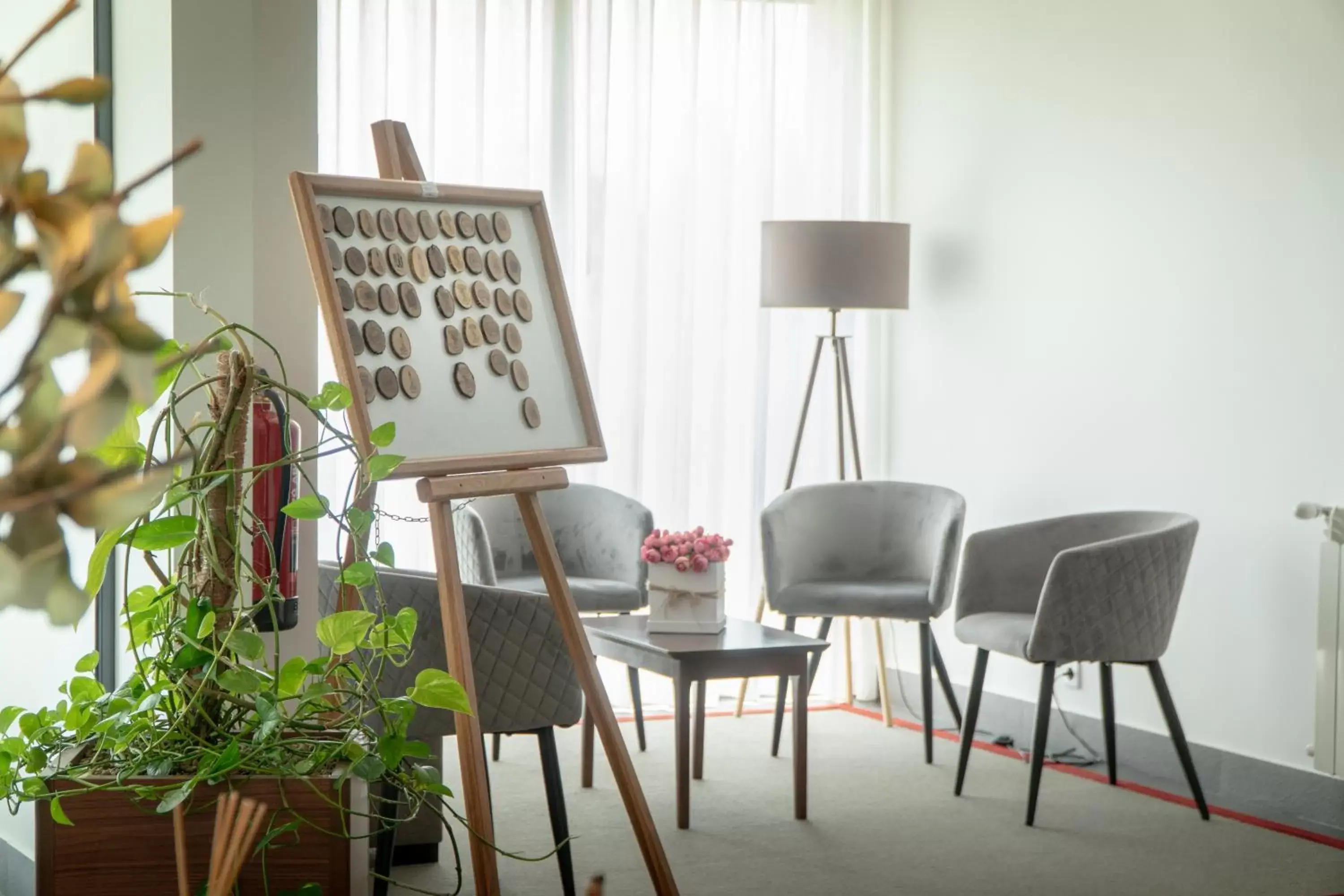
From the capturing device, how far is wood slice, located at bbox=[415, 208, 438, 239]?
3.00 metres

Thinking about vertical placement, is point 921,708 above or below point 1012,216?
below

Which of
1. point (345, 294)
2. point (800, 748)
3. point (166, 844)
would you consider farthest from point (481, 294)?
point (800, 748)

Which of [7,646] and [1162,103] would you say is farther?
[1162,103]

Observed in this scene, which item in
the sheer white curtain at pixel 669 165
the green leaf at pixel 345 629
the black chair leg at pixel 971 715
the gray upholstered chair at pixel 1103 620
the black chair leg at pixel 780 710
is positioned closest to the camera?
the green leaf at pixel 345 629

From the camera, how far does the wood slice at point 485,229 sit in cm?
313

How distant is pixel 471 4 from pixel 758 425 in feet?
6.36

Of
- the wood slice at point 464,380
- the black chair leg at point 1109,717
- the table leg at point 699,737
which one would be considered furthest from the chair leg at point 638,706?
the wood slice at point 464,380

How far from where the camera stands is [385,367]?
283cm

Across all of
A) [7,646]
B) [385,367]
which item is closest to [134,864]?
[385,367]

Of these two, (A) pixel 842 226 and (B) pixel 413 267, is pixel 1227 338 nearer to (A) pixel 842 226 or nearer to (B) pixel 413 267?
(A) pixel 842 226

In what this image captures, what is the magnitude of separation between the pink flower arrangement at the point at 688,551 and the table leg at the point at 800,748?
43cm

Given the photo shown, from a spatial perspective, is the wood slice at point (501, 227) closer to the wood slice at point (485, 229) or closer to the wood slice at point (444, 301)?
the wood slice at point (485, 229)

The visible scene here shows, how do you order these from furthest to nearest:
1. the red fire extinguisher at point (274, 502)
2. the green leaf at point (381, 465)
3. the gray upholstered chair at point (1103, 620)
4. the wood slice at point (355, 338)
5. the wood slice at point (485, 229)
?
the gray upholstered chair at point (1103, 620) → the wood slice at point (485, 229) → the wood slice at point (355, 338) → the red fire extinguisher at point (274, 502) → the green leaf at point (381, 465)

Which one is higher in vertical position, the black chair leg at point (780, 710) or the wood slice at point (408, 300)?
the wood slice at point (408, 300)
